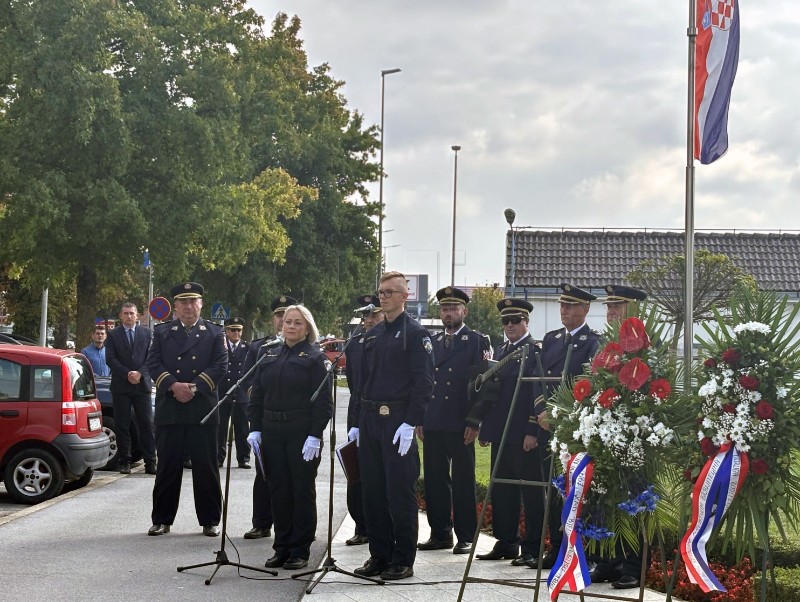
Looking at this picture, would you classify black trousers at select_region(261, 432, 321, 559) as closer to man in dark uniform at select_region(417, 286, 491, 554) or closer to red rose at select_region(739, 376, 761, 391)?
man in dark uniform at select_region(417, 286, 491, 554)

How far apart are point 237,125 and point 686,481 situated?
79.0 feet

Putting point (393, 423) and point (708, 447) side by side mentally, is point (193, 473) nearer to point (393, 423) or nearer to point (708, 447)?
point (393, 423)

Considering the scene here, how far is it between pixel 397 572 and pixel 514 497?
1.49 m

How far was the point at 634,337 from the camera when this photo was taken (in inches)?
242

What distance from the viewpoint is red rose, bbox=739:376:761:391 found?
5.74 meters

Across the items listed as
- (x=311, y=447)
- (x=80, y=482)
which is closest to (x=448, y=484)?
(x=311, y=447)

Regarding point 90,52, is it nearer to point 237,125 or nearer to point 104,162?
point 104,162

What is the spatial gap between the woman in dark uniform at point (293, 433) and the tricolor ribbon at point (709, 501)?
388 cm

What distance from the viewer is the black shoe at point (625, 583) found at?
8.08 metres

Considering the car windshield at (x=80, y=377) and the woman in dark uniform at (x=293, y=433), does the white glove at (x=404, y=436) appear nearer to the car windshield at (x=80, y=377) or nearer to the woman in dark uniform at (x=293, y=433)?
the woman in dark uniform at (x=293, y=433)

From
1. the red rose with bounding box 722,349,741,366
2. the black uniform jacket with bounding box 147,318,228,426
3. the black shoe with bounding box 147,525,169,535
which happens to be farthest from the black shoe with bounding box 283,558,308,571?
the red rose with bounding box 722,349,741,366

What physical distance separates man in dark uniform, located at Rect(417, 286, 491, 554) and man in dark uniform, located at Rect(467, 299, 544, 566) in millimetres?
305

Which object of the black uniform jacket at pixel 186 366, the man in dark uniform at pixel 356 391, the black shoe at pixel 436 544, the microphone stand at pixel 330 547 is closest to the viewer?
the microphone stand at pixel 330 547

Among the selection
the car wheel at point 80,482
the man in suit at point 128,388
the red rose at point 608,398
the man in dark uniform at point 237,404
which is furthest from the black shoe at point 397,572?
the man in suit at point 128,388
